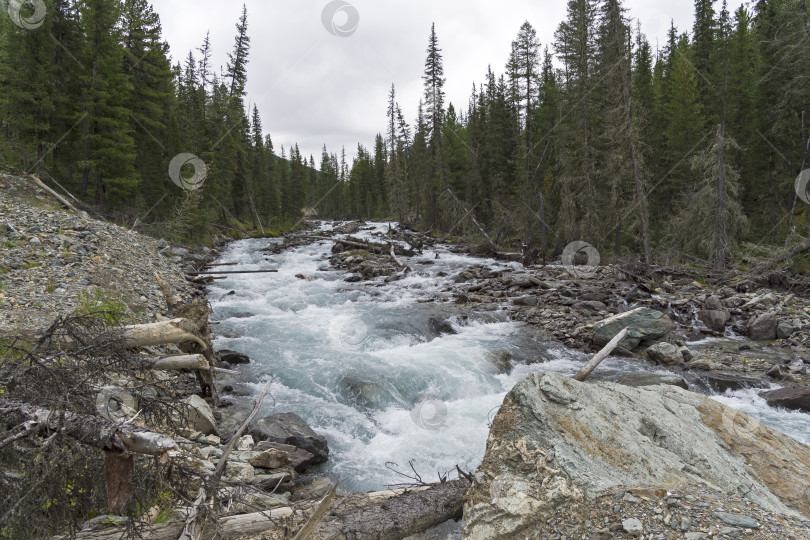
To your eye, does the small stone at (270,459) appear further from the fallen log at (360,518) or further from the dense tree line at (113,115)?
the dense tree line at (113,115)

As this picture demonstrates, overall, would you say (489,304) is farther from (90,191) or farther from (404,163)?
(404,163)

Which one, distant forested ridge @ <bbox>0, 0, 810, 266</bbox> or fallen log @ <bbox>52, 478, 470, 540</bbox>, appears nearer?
fallen log @ <bbox>52, 478, 470, 540</bbox>

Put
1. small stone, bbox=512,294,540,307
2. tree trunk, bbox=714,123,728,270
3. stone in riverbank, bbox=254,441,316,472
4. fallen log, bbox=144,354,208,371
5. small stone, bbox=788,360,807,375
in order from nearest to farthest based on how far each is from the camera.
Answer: fallen log, bbox=144,354,208,371
stone in riverbank, bbox=254,441,316,472
small stone, bbox=788,360,807,375
small stone, bbox=512,294,540,307
tree trunk, bbox=714,123,728,270

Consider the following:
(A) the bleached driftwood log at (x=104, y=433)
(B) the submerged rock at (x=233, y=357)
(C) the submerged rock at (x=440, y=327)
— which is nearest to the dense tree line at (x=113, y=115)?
(B) the submerged rock at (x=233, y=357)

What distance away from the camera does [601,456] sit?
142 inches

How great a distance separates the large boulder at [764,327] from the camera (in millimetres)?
11797

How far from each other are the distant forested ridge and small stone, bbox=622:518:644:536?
1988 cm

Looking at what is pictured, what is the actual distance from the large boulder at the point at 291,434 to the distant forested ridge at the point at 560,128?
1947 cm

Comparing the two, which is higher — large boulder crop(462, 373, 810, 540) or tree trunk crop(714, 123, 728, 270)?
tree trunk crop(714, 123, 728, 270)

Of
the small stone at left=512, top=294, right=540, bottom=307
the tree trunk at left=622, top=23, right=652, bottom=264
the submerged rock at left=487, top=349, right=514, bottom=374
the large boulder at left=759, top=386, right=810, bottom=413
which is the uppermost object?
the tree trunk at left=622, top=23, right=652, bottom=264

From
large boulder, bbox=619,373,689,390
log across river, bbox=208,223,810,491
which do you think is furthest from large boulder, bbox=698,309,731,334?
large boulder, bbox=619,373,689,390

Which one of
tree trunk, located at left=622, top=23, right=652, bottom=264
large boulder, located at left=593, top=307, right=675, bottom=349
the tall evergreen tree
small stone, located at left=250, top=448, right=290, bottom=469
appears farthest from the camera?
the tall evergreen tree

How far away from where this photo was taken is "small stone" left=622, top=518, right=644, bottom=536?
2801mm

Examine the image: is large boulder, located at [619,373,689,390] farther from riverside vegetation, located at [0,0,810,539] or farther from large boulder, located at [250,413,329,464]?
large boulder, located at [250,413,329,464]
